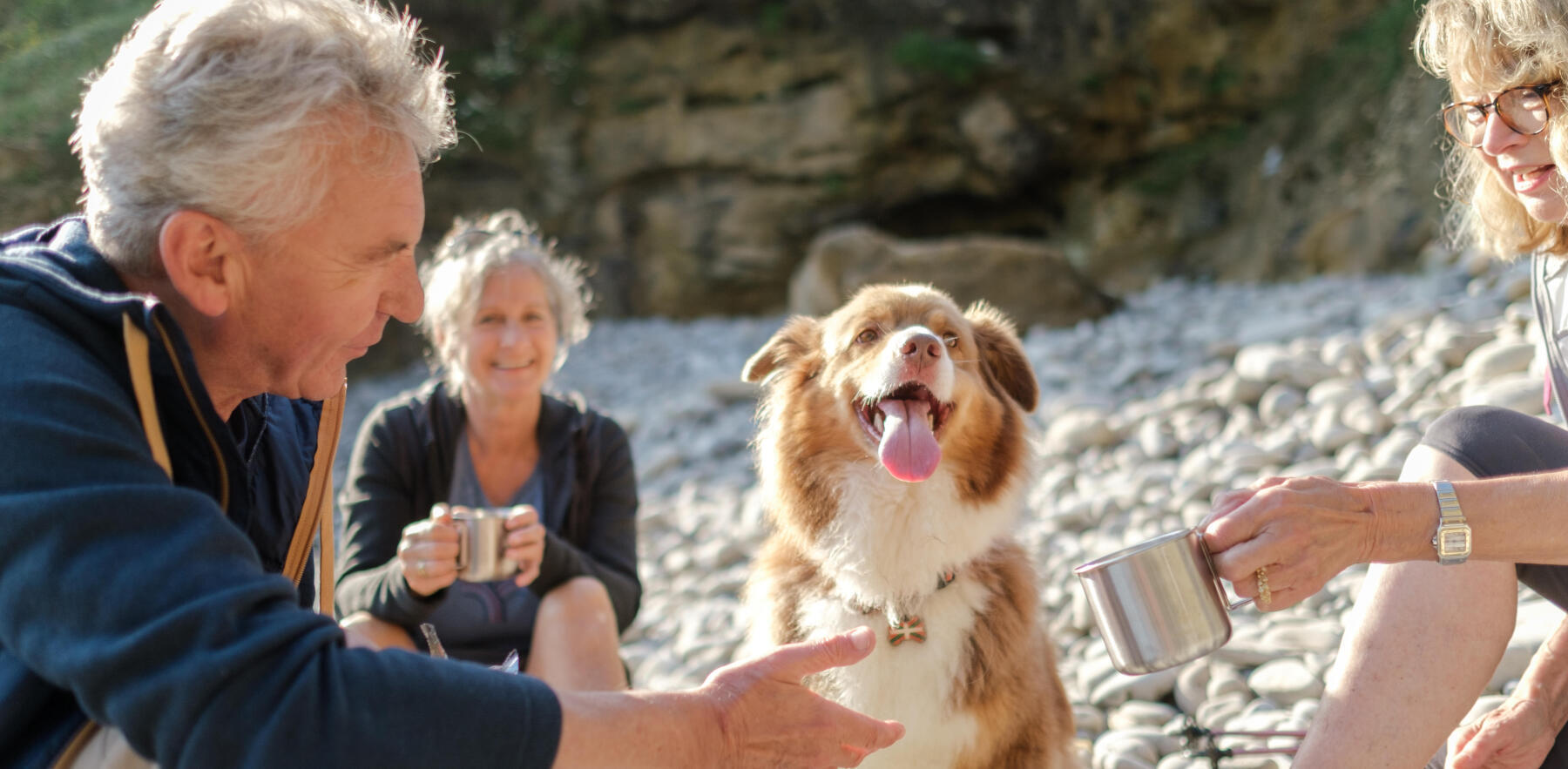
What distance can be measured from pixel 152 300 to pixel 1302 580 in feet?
5.62

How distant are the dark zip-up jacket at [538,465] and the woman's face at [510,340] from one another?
5.9 inches

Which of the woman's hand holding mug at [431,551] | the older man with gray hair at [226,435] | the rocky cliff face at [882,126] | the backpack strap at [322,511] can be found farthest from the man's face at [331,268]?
the rocky cliff face at [882,126]

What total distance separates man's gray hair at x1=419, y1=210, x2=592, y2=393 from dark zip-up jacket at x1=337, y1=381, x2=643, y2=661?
206 millimetres

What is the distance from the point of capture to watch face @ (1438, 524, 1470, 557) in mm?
1865

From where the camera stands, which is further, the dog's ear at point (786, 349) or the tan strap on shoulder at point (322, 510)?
the dog's ear at point (786, 349)

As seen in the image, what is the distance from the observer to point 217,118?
4.99 feet

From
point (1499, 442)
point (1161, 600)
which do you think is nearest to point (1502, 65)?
point (1499, 442)

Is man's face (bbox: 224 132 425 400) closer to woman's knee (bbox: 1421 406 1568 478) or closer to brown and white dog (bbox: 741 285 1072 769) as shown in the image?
brown and white dog (bbox: 741 285 1072 769)

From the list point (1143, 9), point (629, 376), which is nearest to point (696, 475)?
point (629, 376)

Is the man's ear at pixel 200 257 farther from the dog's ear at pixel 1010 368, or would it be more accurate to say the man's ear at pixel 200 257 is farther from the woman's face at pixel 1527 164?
the woman's face at pixel 1527 164

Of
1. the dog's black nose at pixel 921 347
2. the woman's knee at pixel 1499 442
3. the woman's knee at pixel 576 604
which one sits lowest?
the woman's knee at pixel 576 604

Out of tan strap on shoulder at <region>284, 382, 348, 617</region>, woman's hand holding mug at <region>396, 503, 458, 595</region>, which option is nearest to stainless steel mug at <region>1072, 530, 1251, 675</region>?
tan strap on shoulder at <region>284, 382, 348, 617</region>

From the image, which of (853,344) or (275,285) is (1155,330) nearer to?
(853,344)

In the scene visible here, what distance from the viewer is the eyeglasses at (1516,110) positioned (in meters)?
2.12
